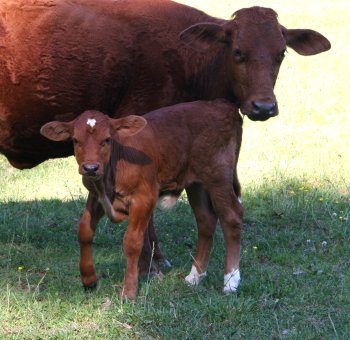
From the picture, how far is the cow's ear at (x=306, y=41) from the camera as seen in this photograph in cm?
751

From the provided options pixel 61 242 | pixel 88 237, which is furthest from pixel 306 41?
pixel 61 242

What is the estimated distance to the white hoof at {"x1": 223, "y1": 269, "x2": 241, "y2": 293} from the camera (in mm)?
6750

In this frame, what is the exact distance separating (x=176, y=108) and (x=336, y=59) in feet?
33.1

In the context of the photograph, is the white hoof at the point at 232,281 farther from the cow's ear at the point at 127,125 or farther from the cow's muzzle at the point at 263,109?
the cow's ear at the point at 127,125

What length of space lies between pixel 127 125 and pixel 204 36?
142 cm

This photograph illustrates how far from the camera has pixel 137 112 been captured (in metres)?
7.36

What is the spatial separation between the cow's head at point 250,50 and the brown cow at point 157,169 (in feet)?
0.95

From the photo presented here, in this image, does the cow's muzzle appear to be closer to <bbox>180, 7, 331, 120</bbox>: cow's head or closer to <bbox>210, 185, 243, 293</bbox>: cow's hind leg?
<bbox>180, 7, 331, 120</bbox>: cow's head

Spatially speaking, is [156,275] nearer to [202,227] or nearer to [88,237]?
[202,227]

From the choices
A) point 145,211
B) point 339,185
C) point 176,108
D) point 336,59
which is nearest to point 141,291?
point 145,211

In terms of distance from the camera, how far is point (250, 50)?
23.0ft

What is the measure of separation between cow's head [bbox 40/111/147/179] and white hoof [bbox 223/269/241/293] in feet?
4.58

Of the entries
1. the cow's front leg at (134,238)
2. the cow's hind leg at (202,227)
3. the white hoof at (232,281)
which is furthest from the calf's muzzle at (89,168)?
the white hoof at (232,281)

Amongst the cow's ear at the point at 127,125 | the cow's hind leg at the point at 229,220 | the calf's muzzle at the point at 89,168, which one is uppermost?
the cow's ear at the point at 127,125
